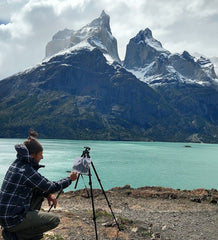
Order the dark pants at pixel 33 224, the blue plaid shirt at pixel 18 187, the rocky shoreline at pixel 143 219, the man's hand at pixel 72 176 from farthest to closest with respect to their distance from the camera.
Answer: the rocky shoreline at pixel 143 219
the man's hand at pixel 72 176
the dark pants at pixel 33 224
the blue plaid shirt at pixel 18 187

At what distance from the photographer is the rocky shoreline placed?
1073cm

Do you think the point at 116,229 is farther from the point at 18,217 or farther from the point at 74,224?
the point at 18,217

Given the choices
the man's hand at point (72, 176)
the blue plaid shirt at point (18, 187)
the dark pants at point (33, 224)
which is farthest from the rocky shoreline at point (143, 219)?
the blue plaid shirt at point (18, 187)

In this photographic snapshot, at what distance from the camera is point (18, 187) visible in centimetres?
537

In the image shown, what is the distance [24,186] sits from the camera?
5.43 metres

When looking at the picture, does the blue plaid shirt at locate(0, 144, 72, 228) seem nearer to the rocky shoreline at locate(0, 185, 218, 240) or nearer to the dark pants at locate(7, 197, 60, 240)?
the dark pants at locate(7, 197, 60, 240)

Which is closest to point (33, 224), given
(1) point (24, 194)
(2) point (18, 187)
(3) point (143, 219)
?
(1) point (24, 194)

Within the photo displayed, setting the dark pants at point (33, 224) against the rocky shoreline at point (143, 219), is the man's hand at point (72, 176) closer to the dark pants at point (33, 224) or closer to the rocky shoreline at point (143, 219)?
the dark pants at point (33, 224)

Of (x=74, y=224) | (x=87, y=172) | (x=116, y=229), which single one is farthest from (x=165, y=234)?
(x=87, y=172)

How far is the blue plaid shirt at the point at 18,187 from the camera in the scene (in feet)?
17.6

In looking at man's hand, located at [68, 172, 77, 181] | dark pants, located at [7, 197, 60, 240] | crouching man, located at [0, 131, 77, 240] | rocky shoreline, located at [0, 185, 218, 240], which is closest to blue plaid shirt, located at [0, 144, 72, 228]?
crouching man, located at [0, 131, 77, 240]

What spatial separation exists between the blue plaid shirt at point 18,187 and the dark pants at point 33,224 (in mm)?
187

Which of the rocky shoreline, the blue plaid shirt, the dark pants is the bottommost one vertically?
the rocky shoreline

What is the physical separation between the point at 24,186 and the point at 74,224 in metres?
7.01
